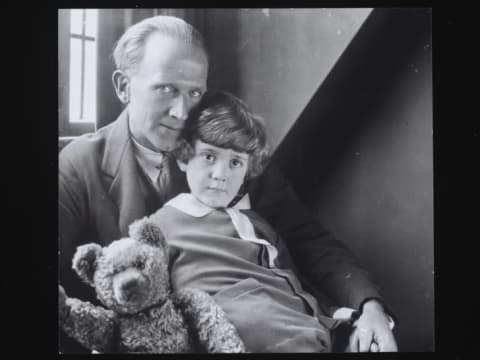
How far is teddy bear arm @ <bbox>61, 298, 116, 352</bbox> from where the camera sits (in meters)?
1.24

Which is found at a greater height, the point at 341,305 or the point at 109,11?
the point at 109,11

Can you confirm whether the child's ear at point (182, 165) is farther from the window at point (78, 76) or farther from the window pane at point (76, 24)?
the window pane at point (76, 24)

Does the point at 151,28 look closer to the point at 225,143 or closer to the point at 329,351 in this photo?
the point at 225,143

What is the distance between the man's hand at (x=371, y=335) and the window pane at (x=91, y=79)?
868 mm

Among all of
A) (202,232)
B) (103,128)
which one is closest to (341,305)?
(202,232)

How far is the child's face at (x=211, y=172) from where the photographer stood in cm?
133

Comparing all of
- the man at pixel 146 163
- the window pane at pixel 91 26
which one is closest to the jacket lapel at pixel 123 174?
the man at pixel 146 163

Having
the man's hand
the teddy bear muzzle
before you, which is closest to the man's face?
the teddy bear muzzle

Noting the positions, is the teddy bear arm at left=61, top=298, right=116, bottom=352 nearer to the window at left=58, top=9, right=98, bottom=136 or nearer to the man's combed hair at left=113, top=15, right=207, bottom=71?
the window at left=58, top=9, right=98, bottom=136

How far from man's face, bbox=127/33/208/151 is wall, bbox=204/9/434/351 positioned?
10 centimetres

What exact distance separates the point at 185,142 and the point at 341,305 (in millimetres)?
589

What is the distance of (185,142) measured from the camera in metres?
1.34
